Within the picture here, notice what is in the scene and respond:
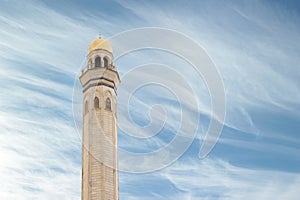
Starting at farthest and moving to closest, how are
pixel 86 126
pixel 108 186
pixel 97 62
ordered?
1. pixel 97 62
2. pixel 86 126
3. pixel 108 186

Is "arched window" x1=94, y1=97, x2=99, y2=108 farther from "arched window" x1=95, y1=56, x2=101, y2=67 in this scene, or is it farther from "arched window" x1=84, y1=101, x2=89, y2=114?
"arched window" x1=95, y1=56, x2=101, y2=67

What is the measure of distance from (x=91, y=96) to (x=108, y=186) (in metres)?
9.99

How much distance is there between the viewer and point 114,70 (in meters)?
50.8

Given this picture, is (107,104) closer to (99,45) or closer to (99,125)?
(99,125)

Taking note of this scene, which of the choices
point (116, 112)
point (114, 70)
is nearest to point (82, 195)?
point (116, 112)

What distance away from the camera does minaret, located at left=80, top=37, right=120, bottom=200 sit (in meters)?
44.7

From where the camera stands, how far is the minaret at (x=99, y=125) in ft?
147

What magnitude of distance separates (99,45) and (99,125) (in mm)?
9938

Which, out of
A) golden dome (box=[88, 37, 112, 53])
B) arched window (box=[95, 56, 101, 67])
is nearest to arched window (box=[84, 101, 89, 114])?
arched window (box=[95, 56, 101, 67])

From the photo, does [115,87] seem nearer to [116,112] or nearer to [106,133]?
[116,112]

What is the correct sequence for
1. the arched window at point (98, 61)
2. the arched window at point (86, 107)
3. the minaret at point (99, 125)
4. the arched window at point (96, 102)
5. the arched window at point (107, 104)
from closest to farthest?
the minaret at point (99, 125) < the arched window at point (96, 102) < the arched window at point (107, 104) < the arched window at point (86, 107) < the arched window at point (98, 61)

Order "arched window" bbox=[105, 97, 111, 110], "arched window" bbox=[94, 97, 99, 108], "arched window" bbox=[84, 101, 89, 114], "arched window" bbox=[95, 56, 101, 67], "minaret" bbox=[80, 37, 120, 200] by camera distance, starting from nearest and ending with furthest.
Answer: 1. "minaret" bbox=[80, 37, 120, 200]
2. "arched window" bbox=[94, 97, 99, 108]
3. "arched window" bbox=[105, 97, 111, 110]
4. "arched window" bbox=[84, 101, 89, 114]
5. "arched window" bbox=[95, 56, 101, 67]

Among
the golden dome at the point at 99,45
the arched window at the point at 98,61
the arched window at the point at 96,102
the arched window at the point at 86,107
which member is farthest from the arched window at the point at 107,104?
the golden dome at the point at 99,45

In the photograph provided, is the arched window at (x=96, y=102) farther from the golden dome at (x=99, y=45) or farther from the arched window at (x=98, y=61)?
the golden dome at (x=99, y=45)
